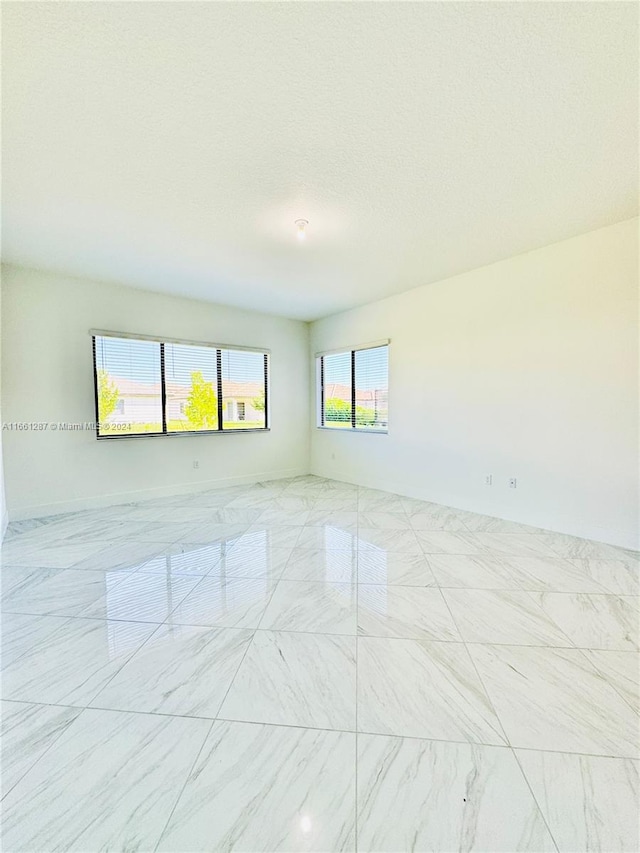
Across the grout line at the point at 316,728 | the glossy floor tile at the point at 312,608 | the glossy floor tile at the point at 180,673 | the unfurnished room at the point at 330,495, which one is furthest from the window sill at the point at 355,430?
the grout line at the point at 316,728

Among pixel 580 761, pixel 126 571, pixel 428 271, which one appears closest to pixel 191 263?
pixel 428 271

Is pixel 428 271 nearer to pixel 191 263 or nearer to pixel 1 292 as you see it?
pixel 191 263

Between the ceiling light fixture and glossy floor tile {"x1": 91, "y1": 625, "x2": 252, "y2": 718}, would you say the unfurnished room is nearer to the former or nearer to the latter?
glossy floor tile {"x1": 91, "y1": 625, "x2": 252, "y2": 718}

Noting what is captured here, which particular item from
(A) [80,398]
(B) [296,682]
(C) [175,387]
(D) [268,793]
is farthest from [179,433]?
(D) [268,793]

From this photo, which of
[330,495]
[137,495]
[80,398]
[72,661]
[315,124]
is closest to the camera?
[72,661]

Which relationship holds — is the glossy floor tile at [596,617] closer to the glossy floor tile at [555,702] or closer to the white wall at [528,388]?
the glossy floor tile at [555,702]

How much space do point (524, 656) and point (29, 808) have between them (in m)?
2.04

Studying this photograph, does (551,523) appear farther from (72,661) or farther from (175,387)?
(175,387)

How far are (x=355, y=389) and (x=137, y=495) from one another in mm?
3525

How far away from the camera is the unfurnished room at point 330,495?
121 cm

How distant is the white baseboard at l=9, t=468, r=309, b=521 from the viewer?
4.12m

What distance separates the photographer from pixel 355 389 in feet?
18.9

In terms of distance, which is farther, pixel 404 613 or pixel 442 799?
pixel 404 613

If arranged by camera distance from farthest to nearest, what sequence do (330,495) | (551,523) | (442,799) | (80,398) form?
(330,495)
(80,398)
(551,523)
(442,799)
